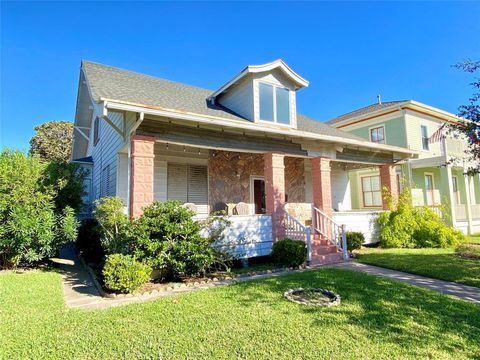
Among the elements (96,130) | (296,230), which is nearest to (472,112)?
(296,230)

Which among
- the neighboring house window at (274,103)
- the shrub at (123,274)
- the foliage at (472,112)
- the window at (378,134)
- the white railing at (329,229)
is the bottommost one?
the shrub at (123,274)

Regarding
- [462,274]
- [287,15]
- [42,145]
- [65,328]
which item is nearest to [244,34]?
[287,15]

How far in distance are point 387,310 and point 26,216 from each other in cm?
837

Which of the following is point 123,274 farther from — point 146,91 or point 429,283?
point 429,283

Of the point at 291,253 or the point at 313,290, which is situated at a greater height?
the point at 291,253

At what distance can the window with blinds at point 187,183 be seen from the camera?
1005 centimetres

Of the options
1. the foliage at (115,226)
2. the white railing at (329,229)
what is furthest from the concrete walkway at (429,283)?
the foliage at (115,226)

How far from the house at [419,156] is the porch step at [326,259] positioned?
8879 mm

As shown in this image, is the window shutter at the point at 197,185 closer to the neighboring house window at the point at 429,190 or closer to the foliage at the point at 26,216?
the foliage at the point at 26,216

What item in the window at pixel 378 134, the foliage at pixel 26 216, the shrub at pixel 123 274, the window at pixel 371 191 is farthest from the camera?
the window at pixel 378 134

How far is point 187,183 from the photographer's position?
33.8 ft

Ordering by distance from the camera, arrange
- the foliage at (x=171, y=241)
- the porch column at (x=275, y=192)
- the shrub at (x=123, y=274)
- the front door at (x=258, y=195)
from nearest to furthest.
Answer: the shrub at (x=123, y=274) < the foliage at (x=171, y=241) < the porch column at (x=275, y=192) < the front door at (x=258, y=195)

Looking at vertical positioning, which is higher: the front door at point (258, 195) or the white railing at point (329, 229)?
the front door at point (258, 195)

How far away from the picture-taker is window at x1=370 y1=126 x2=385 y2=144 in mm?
17703
